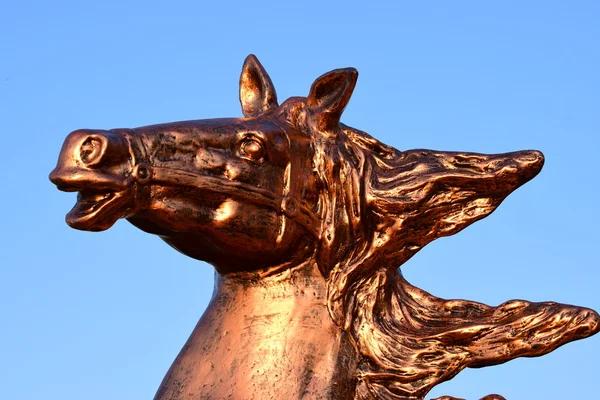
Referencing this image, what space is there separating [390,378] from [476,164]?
857 mm

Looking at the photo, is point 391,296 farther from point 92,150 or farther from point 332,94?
point 92,150

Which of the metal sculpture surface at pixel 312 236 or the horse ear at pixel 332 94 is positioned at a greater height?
the horse ear at pixel 332 94

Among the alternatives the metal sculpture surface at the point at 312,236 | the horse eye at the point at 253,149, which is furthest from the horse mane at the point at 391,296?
the horse eye at the point at 253,149

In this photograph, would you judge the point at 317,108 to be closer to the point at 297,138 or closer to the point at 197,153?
the point at 297,138

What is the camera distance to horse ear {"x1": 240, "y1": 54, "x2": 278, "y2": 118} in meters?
4.34

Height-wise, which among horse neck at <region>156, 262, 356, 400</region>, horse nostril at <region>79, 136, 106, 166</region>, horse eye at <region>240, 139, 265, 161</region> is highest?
horse eye at <region>240, 139, 265, 161</region>

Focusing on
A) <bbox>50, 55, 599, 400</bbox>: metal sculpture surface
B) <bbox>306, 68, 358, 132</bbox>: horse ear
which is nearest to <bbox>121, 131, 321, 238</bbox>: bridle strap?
<bbox>50, 55, 599, 400</bbox>: metal sculpture surface

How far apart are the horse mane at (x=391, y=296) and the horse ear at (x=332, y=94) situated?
0.27ft

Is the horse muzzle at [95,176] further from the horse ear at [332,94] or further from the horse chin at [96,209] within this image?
the horse ear at [332,94]

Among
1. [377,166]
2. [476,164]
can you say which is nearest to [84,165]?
[377,166]

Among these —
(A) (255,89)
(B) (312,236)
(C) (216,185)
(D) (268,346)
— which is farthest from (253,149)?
(D) (268,346)

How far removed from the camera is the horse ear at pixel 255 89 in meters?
4.34

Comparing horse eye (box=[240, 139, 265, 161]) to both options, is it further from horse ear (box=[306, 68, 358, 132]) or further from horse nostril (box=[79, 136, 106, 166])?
horse nostril (box=[79, 136, 106, 166])

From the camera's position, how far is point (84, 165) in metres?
3.59
